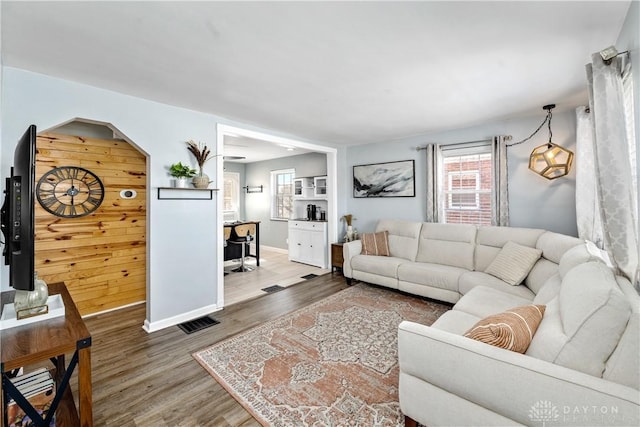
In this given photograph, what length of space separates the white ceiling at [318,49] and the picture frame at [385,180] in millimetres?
1674

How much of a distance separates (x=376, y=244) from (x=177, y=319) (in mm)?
2848

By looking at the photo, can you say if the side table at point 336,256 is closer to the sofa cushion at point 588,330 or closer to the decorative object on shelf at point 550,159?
the decorative object on shelf at point 550,159

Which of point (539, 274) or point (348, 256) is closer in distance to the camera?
point (539, 274)

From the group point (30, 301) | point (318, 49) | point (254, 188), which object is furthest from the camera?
point (254, 188)

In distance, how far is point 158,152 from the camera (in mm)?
2848

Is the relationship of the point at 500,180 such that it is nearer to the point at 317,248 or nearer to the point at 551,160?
the point at 551,160

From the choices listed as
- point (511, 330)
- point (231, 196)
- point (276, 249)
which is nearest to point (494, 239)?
point (511, 330)

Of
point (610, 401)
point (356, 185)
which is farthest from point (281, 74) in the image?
point (356, 185)

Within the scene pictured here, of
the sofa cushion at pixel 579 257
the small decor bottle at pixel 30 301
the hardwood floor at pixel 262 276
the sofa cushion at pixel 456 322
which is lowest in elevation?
the hardwood floor at pixel 262 276

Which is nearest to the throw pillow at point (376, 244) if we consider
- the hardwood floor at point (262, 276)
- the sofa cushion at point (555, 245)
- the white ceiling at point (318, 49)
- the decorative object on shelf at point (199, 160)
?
the hardwood floor at point (262, 276)

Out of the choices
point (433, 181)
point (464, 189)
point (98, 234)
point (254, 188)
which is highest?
point (254, 188)

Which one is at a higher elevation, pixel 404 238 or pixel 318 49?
pixel 318 49

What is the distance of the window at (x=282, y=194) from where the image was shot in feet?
22.1

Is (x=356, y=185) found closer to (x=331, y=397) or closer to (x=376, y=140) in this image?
(x=376, y=140)
